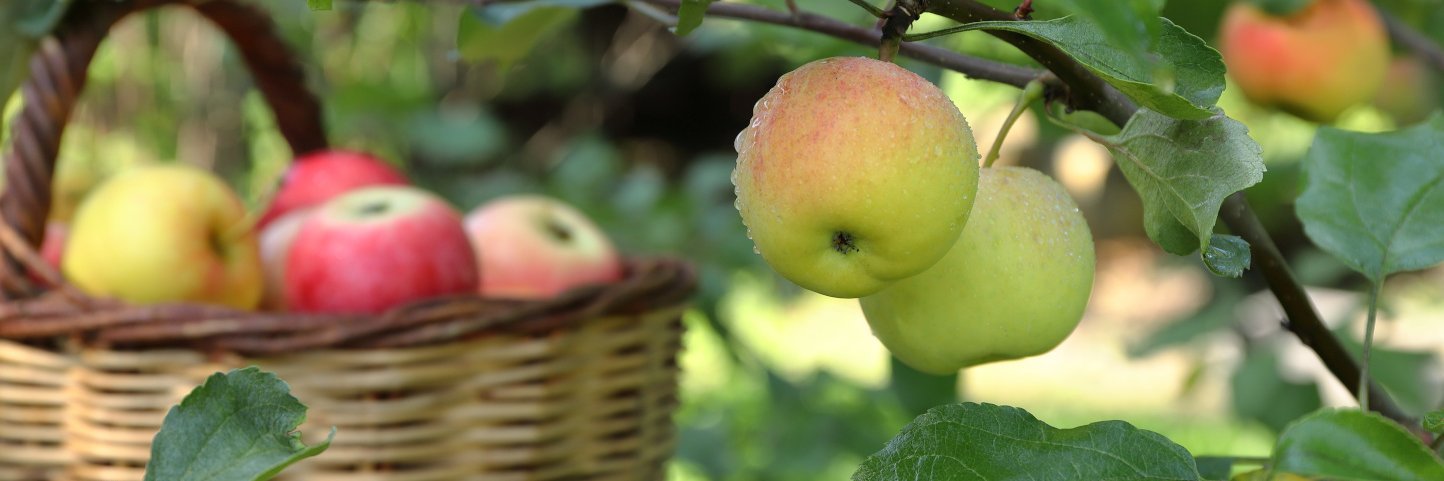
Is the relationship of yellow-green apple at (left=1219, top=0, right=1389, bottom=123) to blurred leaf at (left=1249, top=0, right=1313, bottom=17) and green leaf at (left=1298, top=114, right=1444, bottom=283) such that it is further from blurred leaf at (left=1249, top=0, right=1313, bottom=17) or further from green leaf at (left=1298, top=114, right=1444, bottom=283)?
green leaf at (left=1298, top=114, right=1444, bottom=283)

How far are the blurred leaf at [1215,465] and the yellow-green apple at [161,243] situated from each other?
61cm

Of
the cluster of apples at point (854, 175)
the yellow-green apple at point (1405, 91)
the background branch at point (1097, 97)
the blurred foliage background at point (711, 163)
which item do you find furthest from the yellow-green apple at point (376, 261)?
the yellow-green apple at point (1405, 91)

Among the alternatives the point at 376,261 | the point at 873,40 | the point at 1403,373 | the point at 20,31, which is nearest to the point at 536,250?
the point at 376,261

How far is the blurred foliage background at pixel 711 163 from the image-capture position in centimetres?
101

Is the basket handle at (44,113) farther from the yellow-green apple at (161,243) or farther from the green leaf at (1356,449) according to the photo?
the green leaf at (1356,449)

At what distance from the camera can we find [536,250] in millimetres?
872

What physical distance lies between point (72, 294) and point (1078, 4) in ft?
1.95

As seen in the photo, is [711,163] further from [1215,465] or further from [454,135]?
[1215,465]

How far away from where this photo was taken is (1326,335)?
381 millimetres

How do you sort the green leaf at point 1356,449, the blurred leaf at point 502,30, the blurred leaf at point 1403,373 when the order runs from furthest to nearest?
the blurred leaf at point 1403,373 → the blurred leaf at point 502,30 → the green leaf at point 1356,449

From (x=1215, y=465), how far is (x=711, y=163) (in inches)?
43.4

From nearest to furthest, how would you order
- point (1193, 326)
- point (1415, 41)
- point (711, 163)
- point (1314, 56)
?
point (1415, 41), point (1314, 56), point (1193, 326), point (711, 163)

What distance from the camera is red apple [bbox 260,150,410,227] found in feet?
3.04

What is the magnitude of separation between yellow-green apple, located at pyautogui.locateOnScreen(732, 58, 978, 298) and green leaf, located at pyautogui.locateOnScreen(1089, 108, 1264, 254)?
5 centimetres
